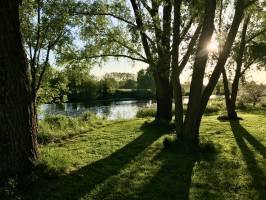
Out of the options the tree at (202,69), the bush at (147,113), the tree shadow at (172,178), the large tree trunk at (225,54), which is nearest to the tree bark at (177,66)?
the tree at (202,69)

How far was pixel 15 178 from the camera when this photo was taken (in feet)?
19.3

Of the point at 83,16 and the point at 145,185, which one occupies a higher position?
the point at 83,16

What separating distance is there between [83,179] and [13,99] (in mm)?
2215

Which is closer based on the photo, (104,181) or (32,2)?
(104,181)

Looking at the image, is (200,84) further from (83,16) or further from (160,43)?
(83,16)

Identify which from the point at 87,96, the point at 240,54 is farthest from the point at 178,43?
the point at 87,96

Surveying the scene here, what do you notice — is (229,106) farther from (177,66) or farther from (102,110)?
(102,110)

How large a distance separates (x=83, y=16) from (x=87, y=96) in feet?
140

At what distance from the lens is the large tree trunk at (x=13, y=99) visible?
235 inches

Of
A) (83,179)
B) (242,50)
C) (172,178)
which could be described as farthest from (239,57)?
(83,179)

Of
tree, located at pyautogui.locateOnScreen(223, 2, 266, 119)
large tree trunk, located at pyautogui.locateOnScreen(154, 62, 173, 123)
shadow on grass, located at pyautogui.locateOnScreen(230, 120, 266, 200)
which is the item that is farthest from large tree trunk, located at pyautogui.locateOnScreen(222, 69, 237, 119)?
large tree trunk, located at pyautogui.locateOnScreen(154, 62, 173, 123)

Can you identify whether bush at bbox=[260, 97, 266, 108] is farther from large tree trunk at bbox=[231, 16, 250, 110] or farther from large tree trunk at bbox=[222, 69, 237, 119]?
large tree trunk at bbox=[222, 69, 237, 119]

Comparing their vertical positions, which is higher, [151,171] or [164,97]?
[164,97]

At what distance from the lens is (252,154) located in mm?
9102
